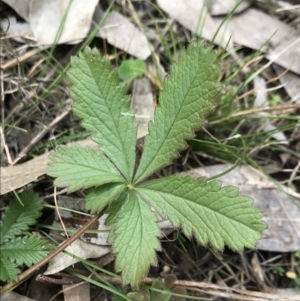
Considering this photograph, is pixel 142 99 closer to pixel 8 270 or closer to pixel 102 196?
pixel 102 196

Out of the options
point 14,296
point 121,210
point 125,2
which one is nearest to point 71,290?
point 14,296

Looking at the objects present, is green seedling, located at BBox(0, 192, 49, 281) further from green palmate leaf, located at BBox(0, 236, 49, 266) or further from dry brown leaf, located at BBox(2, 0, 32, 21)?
dry brown leaf, located at BBox(2, 0, 32, 21)

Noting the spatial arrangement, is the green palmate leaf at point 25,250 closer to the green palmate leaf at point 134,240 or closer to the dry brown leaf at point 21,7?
the green palmate leaf at point 134,240

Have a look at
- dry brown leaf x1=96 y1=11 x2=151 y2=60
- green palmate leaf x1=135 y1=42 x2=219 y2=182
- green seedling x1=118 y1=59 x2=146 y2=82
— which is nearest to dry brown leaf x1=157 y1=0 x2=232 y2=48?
dry brown leaf x1=96 y1=11 x2=151 y2=60

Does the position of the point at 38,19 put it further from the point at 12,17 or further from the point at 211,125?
the point at 211,125

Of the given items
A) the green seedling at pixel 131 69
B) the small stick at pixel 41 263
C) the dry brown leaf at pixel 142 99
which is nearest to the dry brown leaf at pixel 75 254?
the small stick at pixel 41 263

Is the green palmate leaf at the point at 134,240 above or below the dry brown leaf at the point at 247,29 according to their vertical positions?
below

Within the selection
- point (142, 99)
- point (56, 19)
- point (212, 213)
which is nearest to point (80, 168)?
point (212, 213)
